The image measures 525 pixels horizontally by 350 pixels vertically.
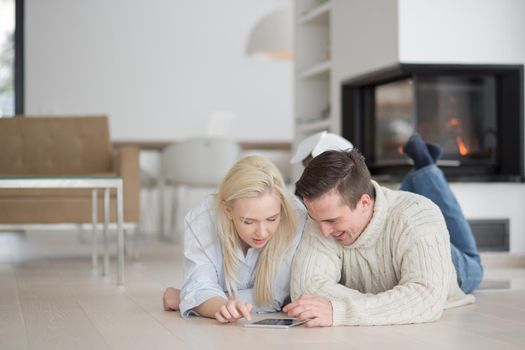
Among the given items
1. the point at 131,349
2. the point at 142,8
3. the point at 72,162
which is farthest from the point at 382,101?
the point at 142,8

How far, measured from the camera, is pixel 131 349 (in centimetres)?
226

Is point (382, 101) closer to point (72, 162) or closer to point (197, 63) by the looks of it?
point (72, 162)

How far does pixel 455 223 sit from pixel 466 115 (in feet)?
5.78

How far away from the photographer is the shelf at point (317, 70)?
6.08 metres

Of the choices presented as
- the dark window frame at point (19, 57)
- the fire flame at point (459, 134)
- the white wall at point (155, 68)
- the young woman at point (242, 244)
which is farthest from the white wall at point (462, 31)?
the dark window frame at point (19, 57)

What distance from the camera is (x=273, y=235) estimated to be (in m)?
2.82

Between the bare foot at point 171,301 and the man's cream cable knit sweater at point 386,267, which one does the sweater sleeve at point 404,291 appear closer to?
the man's cream cable knit sweater at point 386,267

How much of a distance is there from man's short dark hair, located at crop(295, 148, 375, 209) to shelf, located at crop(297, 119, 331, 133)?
346cm

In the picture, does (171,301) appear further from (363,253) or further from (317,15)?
(317,15)

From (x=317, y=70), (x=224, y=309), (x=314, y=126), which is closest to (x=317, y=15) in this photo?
(x=317, y=70)

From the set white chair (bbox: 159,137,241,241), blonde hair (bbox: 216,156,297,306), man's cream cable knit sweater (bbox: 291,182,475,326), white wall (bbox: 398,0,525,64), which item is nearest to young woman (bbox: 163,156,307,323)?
blonde hair (bbox: 216,156,297,306)

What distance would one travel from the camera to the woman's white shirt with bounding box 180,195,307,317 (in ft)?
9.16

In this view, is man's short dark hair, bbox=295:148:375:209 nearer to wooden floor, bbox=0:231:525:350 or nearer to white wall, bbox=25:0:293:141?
wooden floor, bbox=0:231:525:350

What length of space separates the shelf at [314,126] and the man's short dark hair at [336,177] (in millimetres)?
3462
